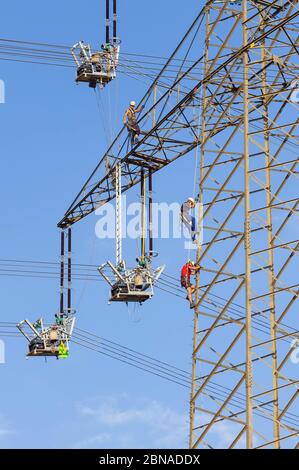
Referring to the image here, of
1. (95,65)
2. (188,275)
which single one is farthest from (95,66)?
(188,275)

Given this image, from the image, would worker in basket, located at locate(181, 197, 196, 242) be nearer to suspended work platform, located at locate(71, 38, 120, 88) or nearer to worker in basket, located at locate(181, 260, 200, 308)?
worker in basket, located at locate(181, 260, 200, 308)

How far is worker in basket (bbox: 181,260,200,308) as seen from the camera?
4297 centimetres

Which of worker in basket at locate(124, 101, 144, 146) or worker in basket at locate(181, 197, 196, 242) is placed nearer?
worker in basket at locate(181, 197, 196, 242)

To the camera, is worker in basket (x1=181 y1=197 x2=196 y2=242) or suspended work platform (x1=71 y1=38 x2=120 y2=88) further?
suspended work platform (x1=71 y1=38 x2=120 y2=88)

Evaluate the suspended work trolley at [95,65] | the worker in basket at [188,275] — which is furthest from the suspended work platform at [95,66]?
the worker in basket at [188,275]

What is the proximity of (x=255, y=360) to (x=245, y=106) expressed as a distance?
6.87m

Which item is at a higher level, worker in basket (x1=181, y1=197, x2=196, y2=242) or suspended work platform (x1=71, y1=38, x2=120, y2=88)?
suspended work platform (x1=71, y1=38, x2=120, y2=88)

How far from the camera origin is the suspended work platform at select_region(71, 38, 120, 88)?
5647 centimetres

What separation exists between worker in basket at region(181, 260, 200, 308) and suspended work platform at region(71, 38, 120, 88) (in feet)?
49.4

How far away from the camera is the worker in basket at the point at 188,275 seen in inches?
1692

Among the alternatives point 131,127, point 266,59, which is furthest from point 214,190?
point 131,127

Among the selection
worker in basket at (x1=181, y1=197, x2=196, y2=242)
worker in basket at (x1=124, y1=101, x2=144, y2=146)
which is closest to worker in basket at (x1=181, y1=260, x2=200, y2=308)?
A: worker in basket at (x1=181, y1=197, x2=196, y2=242)

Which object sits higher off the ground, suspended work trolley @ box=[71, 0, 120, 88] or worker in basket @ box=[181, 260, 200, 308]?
suspended work trolley @ box=[71, 0, 120, 88]
